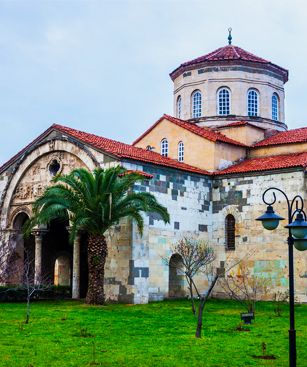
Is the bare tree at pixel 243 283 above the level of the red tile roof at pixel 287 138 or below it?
below

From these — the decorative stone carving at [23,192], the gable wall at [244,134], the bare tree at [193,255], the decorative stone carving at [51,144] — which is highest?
the gable wall at [244,134]

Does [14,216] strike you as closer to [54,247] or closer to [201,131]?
[54,247]

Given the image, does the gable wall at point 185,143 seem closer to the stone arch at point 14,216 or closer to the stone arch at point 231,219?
the stone arch at point 231,219

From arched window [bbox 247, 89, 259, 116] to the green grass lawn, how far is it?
15165mm

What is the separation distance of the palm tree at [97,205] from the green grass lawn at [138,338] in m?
2.21

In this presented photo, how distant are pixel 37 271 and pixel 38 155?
6.09 meters

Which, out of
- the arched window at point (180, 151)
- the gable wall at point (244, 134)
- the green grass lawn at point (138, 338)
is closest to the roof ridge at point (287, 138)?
the gable wall at point (244, 134)

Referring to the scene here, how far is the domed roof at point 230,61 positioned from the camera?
3612 cm

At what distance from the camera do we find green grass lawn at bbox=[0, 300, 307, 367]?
12898mm

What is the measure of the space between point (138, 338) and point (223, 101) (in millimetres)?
22516

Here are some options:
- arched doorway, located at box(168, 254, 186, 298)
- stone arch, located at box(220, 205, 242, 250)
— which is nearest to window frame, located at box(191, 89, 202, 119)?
stone arch, located at box(220, 205, 242, 250)

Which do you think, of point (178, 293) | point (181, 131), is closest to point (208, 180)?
point (181, 131)

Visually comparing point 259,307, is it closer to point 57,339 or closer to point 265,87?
point 57,339

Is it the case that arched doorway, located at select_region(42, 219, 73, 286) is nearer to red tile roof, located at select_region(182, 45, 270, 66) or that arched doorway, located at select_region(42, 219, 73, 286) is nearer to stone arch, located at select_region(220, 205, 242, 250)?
stone arch, located at select_region(220, 205, 242, 250)
